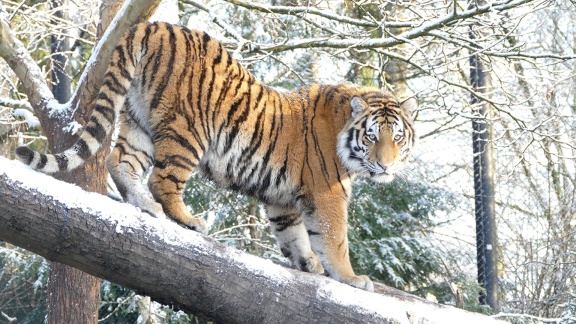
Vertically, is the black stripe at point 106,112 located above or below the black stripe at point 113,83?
below

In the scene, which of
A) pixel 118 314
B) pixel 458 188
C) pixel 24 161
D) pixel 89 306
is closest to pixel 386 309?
pixel 24 161

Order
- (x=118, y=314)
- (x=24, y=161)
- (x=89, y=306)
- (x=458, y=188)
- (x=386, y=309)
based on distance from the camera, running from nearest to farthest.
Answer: (x=24, y=161), (x=386, y=309), (x=89, y=306), (x=118, y=314), (x=458, y=188)

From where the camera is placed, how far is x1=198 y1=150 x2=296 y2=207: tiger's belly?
15.4ft

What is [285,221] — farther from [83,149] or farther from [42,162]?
[42,162]

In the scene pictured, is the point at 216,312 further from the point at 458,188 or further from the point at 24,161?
the point at 458,188

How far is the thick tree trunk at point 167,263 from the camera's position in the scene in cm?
321

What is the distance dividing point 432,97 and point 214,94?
5415mm

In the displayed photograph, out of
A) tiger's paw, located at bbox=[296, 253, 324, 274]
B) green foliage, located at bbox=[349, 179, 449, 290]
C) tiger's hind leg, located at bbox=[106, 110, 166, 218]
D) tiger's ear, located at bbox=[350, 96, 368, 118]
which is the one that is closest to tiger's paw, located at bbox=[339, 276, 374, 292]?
tiger's paw, located at bbox=[296, 253, 324, 274]

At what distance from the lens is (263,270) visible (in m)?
3.83

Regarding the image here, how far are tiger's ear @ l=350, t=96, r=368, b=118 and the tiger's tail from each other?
146 cm

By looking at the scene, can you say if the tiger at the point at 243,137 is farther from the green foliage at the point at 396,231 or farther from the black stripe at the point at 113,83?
the green foliage at the point at 396,231

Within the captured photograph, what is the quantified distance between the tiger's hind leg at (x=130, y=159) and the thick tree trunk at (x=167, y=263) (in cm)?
89

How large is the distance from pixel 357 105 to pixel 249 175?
2.86ft

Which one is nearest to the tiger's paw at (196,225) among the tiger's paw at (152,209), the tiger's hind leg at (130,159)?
the tiger's paw at (152,209)
